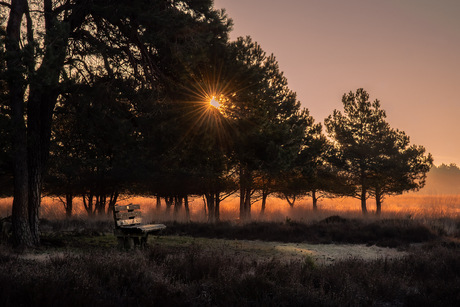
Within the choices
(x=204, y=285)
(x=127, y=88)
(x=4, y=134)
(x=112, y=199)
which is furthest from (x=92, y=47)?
(x=112, y=199)

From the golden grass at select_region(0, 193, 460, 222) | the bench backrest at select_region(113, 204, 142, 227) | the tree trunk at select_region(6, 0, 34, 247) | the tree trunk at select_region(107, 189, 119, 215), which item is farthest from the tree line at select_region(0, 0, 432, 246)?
the tree trunk at select_region(107, 189, 119, 215)

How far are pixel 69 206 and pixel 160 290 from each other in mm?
28337

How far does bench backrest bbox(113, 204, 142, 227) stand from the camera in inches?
429

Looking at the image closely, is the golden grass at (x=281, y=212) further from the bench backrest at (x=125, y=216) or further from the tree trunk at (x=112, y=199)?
the bench backrest at (x=125, y=216)

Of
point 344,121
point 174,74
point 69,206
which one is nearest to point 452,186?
point 344,121

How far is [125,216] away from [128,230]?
1.20 metres

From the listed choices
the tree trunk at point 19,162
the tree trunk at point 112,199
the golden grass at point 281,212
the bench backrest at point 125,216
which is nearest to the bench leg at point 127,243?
the bench backrest at point 125,216

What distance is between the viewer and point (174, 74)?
11352 mm

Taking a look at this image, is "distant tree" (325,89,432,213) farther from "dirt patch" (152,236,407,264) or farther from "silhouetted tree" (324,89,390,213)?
"dirt patch" (152,236,407,264)

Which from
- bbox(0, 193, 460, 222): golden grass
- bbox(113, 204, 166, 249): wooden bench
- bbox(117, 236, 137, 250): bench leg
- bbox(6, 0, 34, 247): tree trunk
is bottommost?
bbox(0, 193, 460, 222): golden grass

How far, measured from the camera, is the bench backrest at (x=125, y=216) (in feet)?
35.8

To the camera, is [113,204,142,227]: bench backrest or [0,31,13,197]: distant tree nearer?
[0,31,13,197]: distant tree

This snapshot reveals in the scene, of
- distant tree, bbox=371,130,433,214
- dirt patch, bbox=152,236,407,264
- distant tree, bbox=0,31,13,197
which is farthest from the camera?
distant tree, bbox=371,130,433,214

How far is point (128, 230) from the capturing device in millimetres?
10344
